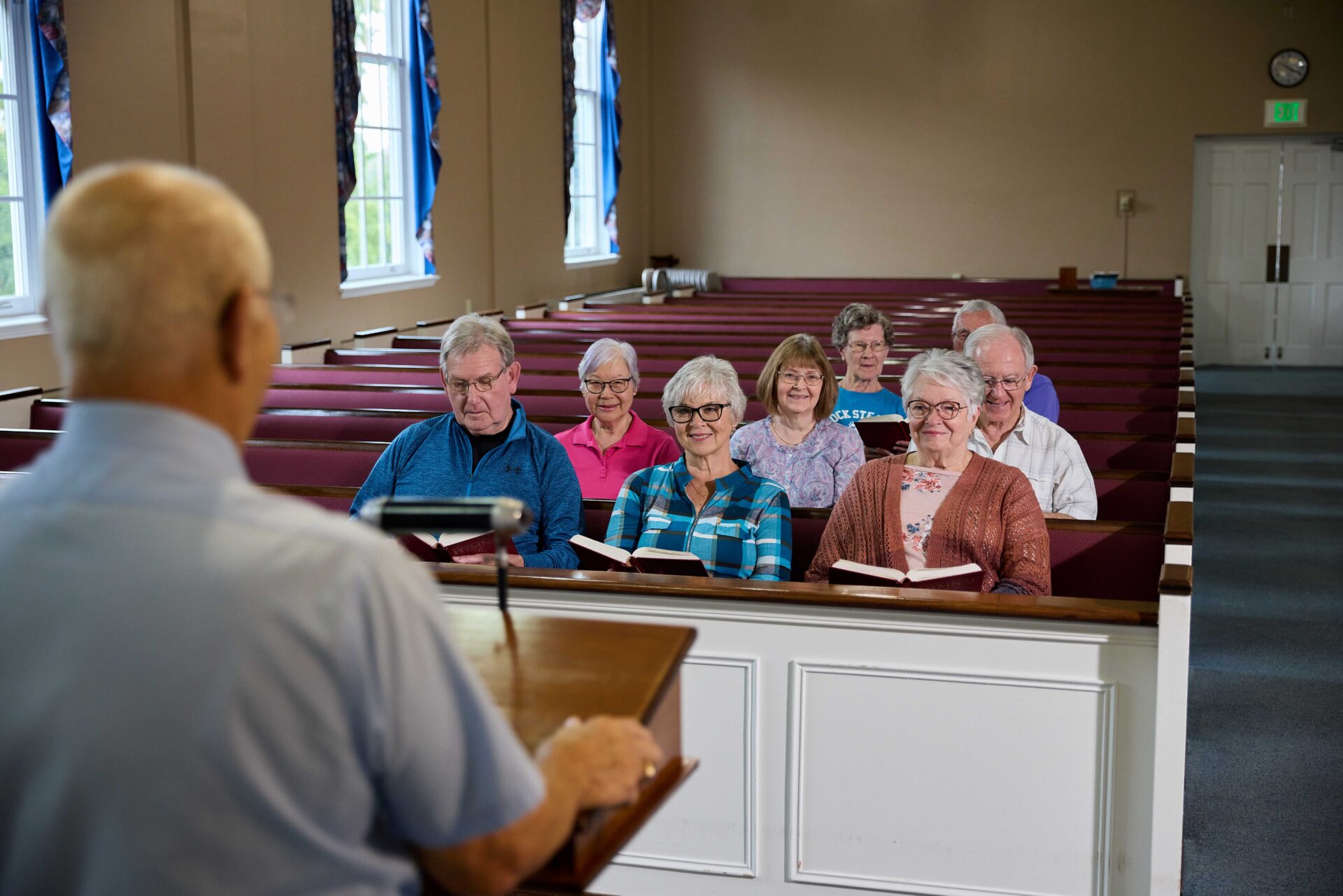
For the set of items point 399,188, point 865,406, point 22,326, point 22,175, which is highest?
point 399,188

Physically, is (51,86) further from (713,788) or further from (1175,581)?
(1175,581)

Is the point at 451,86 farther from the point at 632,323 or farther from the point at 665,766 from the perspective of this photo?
the point at 665,766

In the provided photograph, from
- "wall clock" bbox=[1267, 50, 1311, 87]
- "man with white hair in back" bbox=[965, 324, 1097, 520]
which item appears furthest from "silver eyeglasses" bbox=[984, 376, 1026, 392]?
"wall clock" bbox=[1267, 50, 1311, 87]

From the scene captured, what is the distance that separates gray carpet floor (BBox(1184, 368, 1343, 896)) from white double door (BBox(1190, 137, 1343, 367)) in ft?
16.1

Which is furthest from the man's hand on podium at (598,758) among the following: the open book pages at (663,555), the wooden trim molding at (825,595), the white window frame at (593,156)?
the white window frame at (593,156)

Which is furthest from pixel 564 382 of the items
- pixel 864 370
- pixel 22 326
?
pixel 22 326

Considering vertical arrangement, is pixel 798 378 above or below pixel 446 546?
above

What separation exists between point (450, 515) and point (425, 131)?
7.94 meters

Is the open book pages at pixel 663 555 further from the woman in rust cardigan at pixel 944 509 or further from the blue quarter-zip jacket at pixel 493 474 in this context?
the blue quarter-zip jacket at pixel 493 474

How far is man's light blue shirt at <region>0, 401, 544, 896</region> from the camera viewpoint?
83 centimetres

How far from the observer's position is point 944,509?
2.79 meters

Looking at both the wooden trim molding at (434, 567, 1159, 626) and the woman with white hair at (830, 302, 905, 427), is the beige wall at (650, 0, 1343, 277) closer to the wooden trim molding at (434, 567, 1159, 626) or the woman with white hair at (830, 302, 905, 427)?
the woman with white hair at (830, 302, 905, 427)

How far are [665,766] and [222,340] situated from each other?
0.56 metres

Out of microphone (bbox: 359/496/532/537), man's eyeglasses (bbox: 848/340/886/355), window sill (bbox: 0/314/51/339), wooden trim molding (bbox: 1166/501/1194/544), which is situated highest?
window sill (bbox: 0/314/51/339)
